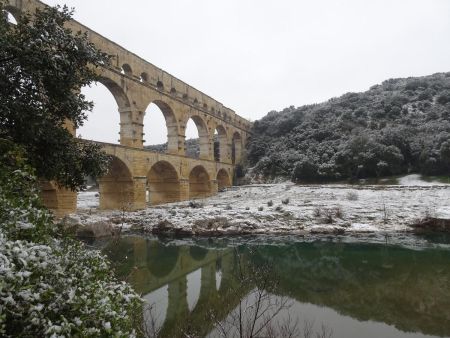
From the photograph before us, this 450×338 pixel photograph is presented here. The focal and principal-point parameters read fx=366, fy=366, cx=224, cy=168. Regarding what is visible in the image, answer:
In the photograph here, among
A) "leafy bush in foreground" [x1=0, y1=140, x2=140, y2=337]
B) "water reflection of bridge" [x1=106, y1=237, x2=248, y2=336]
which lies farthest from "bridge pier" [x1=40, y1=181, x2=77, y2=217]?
"leafy bush in foreground" [x1=0, y1=140, x2=140, y2=337]

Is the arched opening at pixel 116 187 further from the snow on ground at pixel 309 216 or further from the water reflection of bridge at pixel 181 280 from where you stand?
the water reflection of bridge at pixel 181 280

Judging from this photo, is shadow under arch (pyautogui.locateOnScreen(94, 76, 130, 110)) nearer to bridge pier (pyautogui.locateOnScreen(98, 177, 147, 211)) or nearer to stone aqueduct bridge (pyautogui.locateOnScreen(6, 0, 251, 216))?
stone aqueduct bridge (pyautogui.locateOnScreen(6, 0, 251, 216))

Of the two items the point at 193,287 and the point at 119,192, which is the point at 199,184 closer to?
the point at 119,192

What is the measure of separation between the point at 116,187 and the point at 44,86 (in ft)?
63.1

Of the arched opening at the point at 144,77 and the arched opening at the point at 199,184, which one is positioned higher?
the arched opening at the point at 144,77

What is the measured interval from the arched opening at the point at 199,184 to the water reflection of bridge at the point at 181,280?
19.1 metres

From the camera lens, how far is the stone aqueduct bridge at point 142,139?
901 inches

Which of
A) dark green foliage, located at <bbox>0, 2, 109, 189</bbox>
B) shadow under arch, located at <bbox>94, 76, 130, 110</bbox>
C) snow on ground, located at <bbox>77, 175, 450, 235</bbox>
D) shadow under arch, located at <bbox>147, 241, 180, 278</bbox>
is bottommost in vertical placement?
shadow under arch, located at <bbox>147, 241, 180, 278</bbox>

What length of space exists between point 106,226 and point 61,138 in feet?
39.1

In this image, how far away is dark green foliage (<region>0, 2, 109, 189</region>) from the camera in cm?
568

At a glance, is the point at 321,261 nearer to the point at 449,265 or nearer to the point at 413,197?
the point at 449,265

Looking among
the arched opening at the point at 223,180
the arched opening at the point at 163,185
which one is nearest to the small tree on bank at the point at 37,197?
the arched opening at the point at 163,185

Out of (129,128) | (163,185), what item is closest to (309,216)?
(129,128)

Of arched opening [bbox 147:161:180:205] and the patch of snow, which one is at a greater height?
arched opening [bbox 147:161:180:205]
